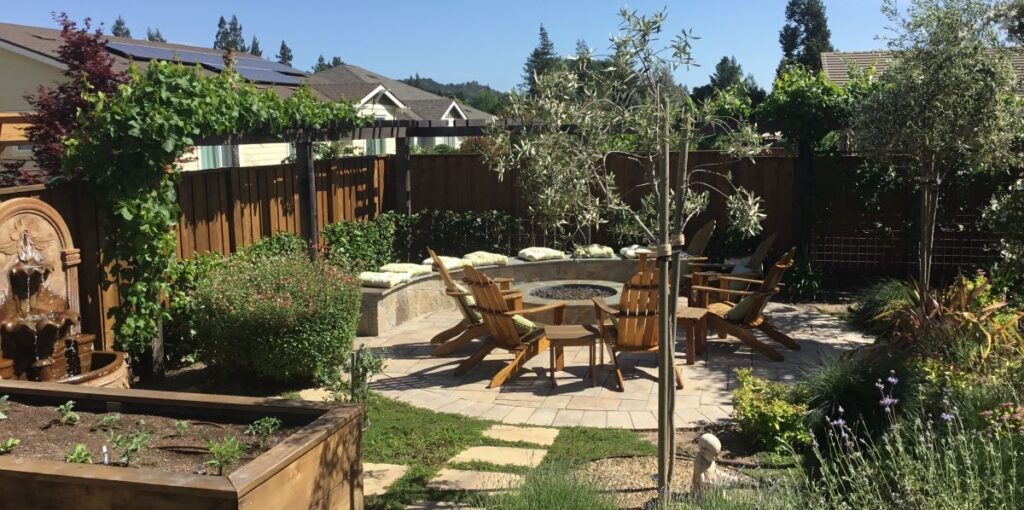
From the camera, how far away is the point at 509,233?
1218 centimetres

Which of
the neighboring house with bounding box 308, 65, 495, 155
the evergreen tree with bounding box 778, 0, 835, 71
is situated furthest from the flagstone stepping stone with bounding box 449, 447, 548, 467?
the evergreen tree with bounding box 778, 0, 835, 71

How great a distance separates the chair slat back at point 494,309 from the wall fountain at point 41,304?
284 cm

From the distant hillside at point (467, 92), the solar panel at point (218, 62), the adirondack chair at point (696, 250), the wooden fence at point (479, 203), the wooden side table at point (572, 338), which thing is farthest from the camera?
the distant hillside at point (467, 92)

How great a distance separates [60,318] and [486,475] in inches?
127

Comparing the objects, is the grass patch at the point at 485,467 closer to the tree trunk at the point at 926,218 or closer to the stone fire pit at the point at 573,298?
the stone fire pit at the point at 573,298

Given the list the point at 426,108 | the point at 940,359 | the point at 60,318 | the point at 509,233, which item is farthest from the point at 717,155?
the point at 426,108

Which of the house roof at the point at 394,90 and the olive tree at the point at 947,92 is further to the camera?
the house roof at the point at 394,90

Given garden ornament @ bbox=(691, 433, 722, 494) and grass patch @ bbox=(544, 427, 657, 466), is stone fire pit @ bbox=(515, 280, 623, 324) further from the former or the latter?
garden ornament @ bbox=(691, 433, 722, 494)

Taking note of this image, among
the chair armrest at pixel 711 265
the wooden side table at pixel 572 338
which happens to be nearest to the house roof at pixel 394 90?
the chair armrest at pixel 711 265

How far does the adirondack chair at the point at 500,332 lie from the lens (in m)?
7.00

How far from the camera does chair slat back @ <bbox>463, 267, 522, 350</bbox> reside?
23.0ft

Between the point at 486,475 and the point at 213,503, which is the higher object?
the point at 213,503

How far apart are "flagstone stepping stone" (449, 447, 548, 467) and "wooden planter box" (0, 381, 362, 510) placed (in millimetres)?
1132

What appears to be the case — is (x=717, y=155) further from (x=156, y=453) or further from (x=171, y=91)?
(x=156, y=453)
